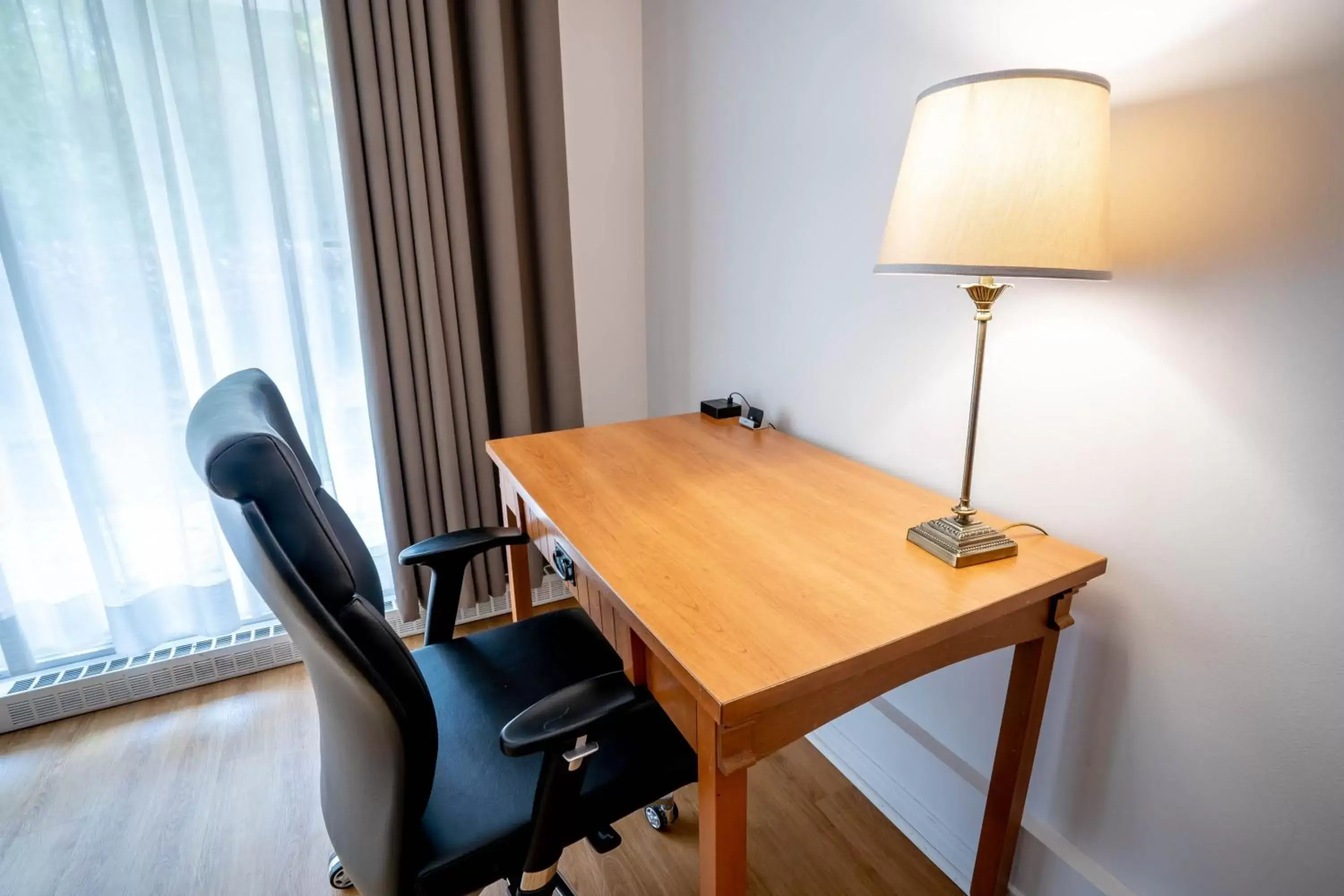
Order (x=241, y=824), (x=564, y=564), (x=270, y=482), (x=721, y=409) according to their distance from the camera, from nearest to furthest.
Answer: (x=270, y=482) → (x=564, y=564) → (x=241, y=824) → (x=721, y=409)

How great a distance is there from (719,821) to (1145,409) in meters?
0.84

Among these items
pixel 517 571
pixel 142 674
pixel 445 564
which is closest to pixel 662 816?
pixel 517 571

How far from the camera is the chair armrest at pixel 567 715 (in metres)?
0.77

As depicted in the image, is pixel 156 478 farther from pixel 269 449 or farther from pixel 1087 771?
pixel 1087 771

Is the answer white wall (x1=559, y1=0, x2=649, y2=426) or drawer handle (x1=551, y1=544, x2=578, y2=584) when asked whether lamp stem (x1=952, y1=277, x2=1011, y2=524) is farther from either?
white wall (x1=559, y1=0, x2=649, y2=426)

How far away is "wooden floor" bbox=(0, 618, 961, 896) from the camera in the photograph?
1.36 meters

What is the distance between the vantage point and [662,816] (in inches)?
57.8

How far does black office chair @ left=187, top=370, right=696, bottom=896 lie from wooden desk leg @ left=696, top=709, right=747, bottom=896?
0.12 metres

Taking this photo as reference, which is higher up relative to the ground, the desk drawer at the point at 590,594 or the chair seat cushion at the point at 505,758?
the desk drawer at the point at 590,594

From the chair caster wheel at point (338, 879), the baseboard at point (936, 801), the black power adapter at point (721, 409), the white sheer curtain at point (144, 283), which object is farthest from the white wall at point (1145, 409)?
the white sheer curtain at point (144, 283)

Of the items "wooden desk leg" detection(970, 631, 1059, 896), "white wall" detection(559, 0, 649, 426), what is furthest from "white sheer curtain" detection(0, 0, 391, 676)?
"wooden desk leg" detection(970, 631, 1059, 896)

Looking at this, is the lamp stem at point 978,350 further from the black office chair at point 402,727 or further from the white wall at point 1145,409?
the black office chair at point 402,727

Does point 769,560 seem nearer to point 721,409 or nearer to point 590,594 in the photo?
point 590,594

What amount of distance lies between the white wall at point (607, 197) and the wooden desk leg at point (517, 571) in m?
0.84
